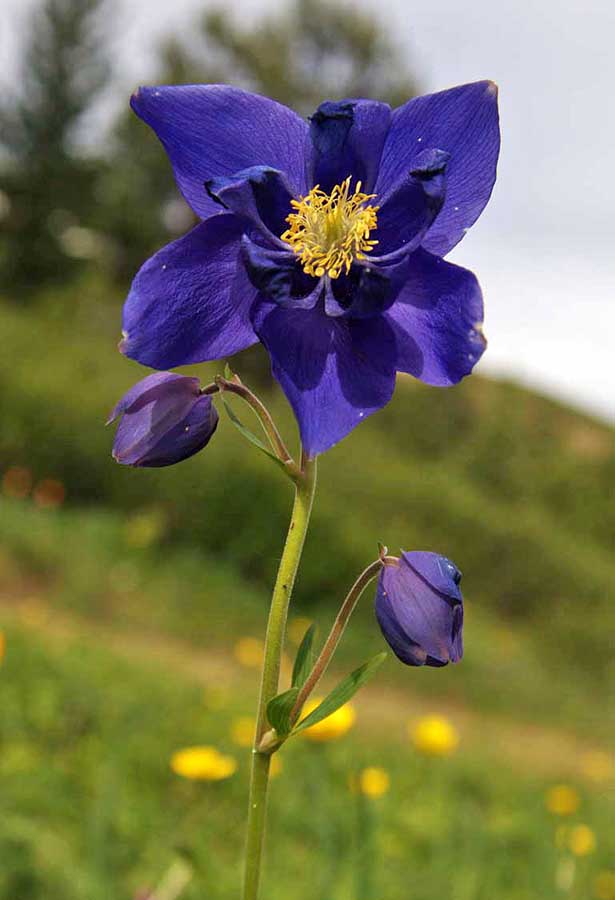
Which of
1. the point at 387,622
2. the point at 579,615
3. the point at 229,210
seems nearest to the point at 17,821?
the point at 387,622

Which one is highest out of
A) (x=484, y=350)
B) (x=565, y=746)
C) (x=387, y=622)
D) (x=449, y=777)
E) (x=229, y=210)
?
(x=229, y=210)

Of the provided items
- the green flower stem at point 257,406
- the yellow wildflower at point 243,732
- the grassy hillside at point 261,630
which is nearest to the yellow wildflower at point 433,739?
the grassy hillside at point 261,630

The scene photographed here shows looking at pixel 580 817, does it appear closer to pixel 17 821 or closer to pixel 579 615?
pixel 17 821

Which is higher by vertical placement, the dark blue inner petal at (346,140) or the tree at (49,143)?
the tree at (49,143)

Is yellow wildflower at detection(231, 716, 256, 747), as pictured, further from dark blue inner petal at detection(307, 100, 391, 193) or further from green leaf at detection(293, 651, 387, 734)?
dark blue inner petal at detection(307, 100, 391, 193)

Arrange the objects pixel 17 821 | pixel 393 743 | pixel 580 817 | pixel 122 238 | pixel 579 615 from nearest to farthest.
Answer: pixel 17 821 → pixel 580 817 → pixel 393 743 → pixel 579 615 → pixel 122 238

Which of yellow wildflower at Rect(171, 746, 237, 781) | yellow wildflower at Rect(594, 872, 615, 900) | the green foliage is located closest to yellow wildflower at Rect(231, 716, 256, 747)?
the green foliage

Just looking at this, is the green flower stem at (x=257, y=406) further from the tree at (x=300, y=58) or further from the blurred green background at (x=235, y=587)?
the tree at (x=300, y=58)
